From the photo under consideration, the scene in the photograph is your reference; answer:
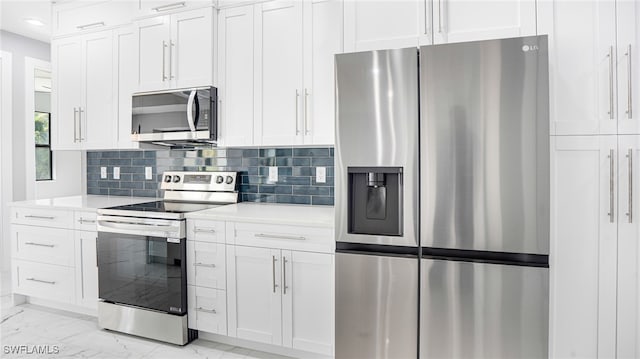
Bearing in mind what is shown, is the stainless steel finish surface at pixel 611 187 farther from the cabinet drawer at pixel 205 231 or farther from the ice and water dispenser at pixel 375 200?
the cabinet drawer at pixel 205 231

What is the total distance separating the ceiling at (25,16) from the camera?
3379mm

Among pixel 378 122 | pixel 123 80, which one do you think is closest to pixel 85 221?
pixel 123 80

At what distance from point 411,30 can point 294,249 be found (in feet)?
4.53

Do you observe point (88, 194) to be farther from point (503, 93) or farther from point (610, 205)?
point (610, 205)

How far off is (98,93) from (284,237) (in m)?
2.18

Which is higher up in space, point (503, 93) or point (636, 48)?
point (636, 48)

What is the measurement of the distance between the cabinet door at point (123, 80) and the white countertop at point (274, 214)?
40.7 inches

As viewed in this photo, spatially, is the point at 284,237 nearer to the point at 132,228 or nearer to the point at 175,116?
the point at 132,228

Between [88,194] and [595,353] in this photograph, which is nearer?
[595,353]

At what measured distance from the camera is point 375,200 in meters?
1.96

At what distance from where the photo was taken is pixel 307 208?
9.12 feet

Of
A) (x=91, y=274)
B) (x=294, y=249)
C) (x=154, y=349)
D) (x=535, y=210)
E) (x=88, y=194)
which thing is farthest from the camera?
(x=88, y=194)

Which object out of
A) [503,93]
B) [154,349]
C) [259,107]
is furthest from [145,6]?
[503,93]

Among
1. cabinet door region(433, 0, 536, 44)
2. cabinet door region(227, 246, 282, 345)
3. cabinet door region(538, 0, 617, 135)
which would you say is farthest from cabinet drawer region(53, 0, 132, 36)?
cabinet door region(538, 0, 617, 135)
